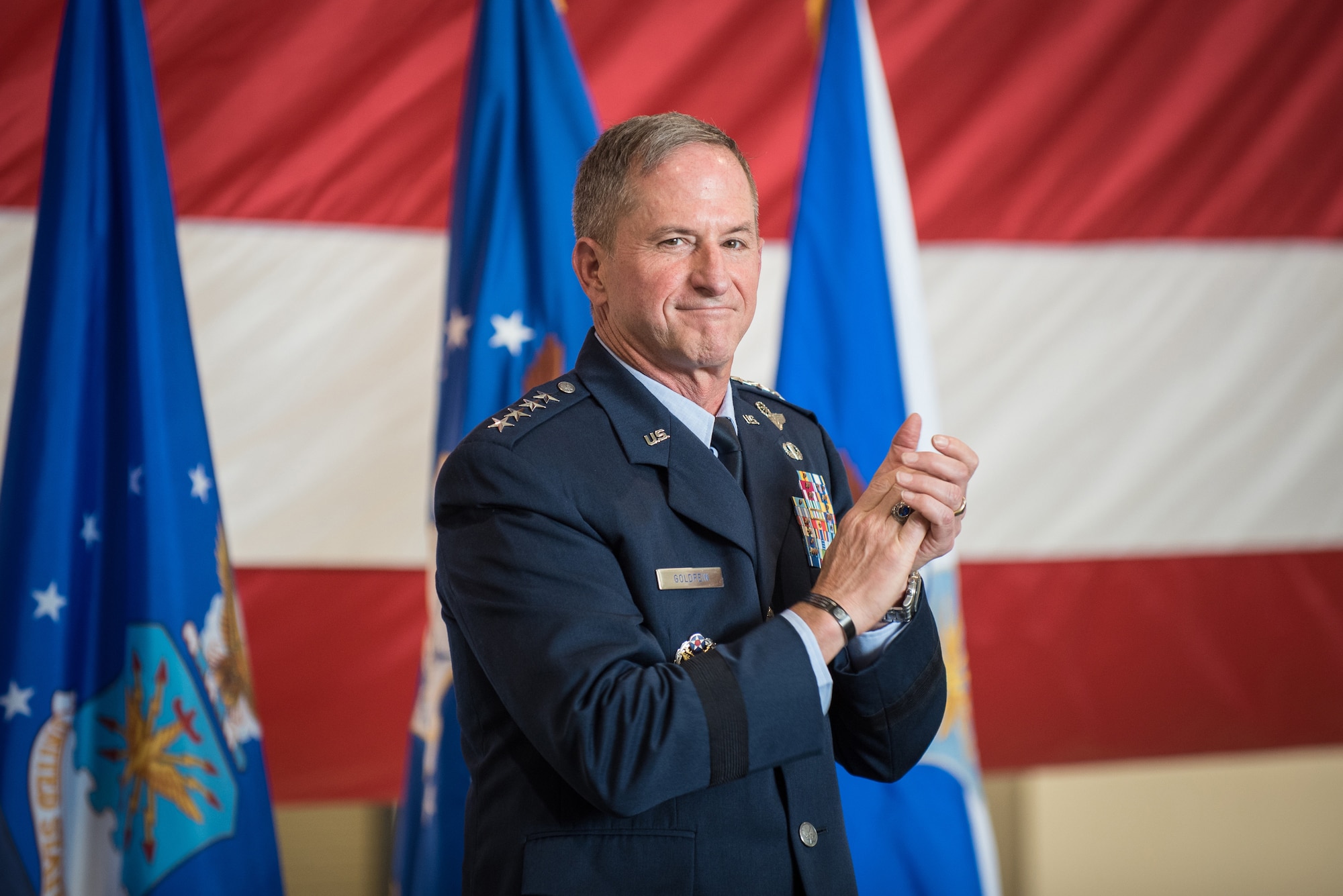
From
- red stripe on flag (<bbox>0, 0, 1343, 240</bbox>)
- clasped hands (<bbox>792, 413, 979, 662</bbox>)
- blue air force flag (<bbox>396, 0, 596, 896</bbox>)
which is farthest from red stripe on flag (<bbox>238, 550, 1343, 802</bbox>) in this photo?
clasped hands (<bbox>792, 413, 979, 662</bbox>)

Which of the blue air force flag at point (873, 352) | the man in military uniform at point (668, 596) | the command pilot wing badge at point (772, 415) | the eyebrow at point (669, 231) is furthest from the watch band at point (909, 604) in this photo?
the blue air force flag at point (873, 352)

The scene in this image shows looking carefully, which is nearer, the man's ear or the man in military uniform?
the man in military uniform

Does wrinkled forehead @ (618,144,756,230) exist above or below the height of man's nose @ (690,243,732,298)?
above

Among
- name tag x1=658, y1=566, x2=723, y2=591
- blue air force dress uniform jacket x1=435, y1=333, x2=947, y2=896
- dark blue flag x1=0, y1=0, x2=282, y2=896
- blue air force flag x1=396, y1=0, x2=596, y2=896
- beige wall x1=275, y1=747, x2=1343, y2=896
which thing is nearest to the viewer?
blue air force dress uniform jacket x1=435, y1=333, x2=947, y2=896

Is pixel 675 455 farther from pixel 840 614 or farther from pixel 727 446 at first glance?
→ pixel 840 614

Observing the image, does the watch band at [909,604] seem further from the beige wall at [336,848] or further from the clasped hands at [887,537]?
the beige wall at [336,848]

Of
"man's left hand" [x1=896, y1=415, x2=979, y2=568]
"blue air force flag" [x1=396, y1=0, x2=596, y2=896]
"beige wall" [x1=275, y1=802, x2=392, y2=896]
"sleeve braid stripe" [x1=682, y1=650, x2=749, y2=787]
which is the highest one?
"blue air force flag" [x1=396, y1=0, x2=596, y2=896]

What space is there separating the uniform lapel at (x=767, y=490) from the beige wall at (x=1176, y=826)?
4.71 feet

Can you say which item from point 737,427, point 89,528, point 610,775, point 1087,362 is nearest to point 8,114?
point 89,528

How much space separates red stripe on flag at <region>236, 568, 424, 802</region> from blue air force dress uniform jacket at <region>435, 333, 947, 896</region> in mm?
1133

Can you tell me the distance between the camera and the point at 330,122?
2.12 meters

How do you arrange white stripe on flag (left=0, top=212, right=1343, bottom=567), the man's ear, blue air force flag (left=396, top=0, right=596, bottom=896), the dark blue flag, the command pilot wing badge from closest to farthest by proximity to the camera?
the man's ear < the command pilot wing badge < the dark blue flag < blue air force flag (left=396, top=0, right=596, bottom=896) < white stripe on flag (left=0, top=212, right=1343, bottom=567)

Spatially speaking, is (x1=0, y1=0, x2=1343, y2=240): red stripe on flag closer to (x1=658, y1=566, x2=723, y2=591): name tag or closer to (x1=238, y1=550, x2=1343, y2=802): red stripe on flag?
(x1=238, y1=550, x2=1343, y2=802): red stripe on flag

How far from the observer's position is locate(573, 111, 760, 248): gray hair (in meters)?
1.01
